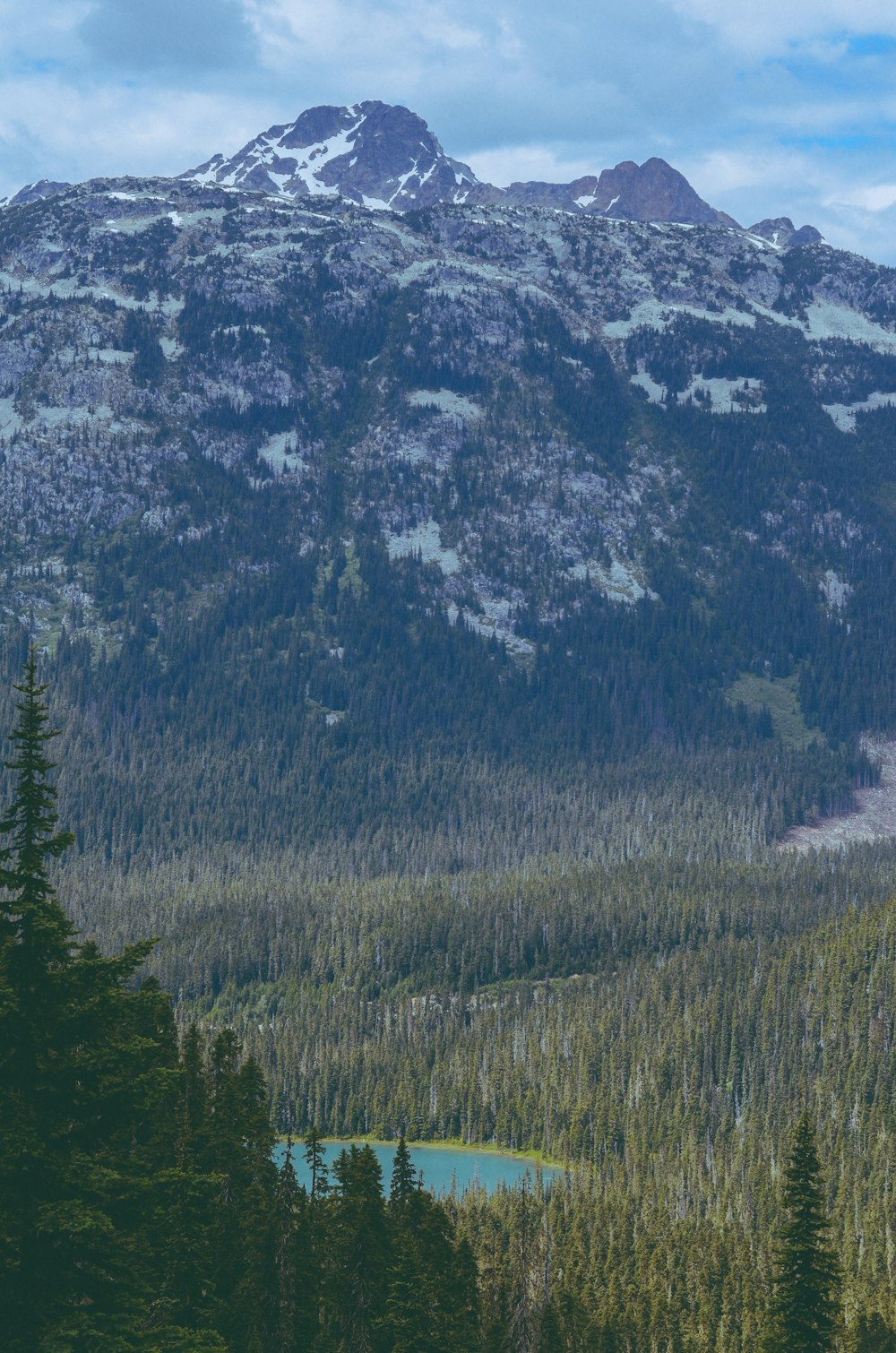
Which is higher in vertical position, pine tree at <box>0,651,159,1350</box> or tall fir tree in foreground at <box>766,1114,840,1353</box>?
pine tree at <box>0,651,159,1350</box>

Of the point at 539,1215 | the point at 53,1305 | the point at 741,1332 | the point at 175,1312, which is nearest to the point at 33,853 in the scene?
the point at 53,1305

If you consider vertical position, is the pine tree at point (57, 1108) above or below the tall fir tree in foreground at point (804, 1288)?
above

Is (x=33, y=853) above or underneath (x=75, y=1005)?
above

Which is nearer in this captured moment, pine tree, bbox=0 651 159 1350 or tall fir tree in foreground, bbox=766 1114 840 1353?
pine tree, bbox=0 651 159 1350

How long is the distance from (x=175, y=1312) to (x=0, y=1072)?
18.6m

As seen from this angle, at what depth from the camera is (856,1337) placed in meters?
100

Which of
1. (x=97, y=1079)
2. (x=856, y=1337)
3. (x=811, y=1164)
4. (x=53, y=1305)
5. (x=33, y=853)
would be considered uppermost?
(x=33, y=853)

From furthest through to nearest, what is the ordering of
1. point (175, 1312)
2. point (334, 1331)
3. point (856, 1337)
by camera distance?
1. point (856, 1337)
2. point (334, 1331)
3. point (175, 1312)

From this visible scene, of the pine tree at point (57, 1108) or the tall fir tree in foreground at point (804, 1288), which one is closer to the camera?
the pine tree at point (57, 1108)

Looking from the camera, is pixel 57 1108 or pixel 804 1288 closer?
pixel 57 1108

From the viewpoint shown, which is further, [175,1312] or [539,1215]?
[539,1215]

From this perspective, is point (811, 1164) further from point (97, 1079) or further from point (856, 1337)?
point (856, 1337)

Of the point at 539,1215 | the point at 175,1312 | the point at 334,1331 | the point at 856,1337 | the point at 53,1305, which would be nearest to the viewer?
the point at 53,1305

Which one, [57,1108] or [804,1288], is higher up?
[57,1108]
